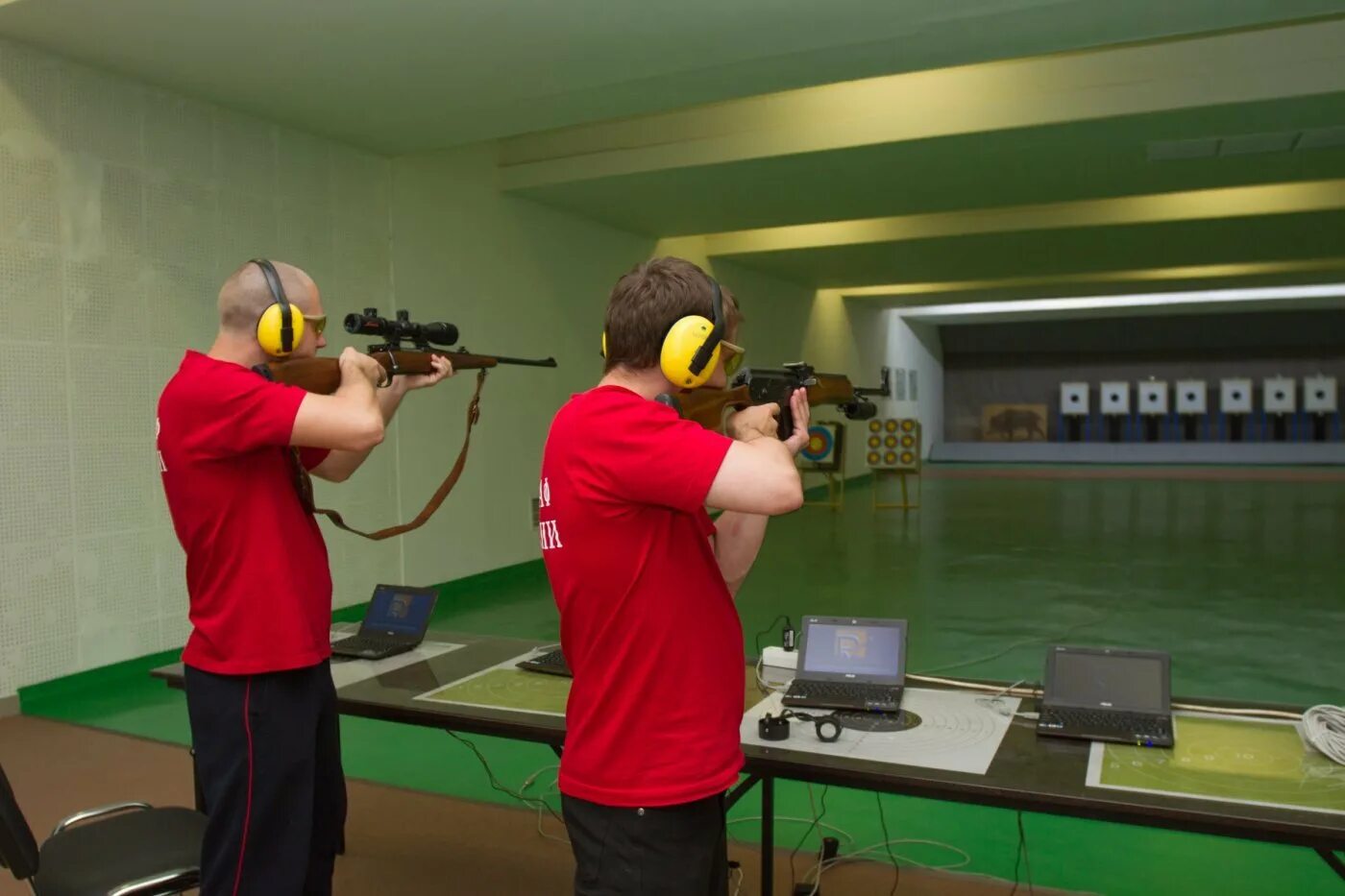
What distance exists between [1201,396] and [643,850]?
2036cm

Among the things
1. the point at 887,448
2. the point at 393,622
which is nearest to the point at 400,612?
the point at 393,622

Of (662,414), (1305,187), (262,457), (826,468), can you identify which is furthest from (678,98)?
(826,468)

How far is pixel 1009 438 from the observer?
20.6m

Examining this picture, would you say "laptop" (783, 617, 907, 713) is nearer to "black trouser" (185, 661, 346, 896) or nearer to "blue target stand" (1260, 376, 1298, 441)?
"black trouser" (185, 661, 346, 896)

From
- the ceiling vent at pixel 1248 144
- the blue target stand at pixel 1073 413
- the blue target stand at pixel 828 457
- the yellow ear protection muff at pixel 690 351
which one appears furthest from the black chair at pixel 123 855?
the blue target stand at pixel 1073 413

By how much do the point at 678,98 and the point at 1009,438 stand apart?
56.1 feet

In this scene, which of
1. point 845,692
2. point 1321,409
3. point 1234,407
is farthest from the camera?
point 1234,407

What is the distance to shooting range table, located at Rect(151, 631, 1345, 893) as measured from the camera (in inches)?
58.5

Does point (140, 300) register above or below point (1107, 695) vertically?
above

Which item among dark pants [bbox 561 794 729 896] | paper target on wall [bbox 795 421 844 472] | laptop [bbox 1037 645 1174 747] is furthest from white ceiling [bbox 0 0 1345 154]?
paper target on wall [bbox 795 421 844 472]

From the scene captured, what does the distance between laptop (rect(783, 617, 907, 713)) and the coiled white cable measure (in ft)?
2.33

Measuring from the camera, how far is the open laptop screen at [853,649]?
220 centimetres

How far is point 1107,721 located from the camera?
1.88 metres

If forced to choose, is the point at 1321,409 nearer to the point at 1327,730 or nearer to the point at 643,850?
the point at 1327,730
